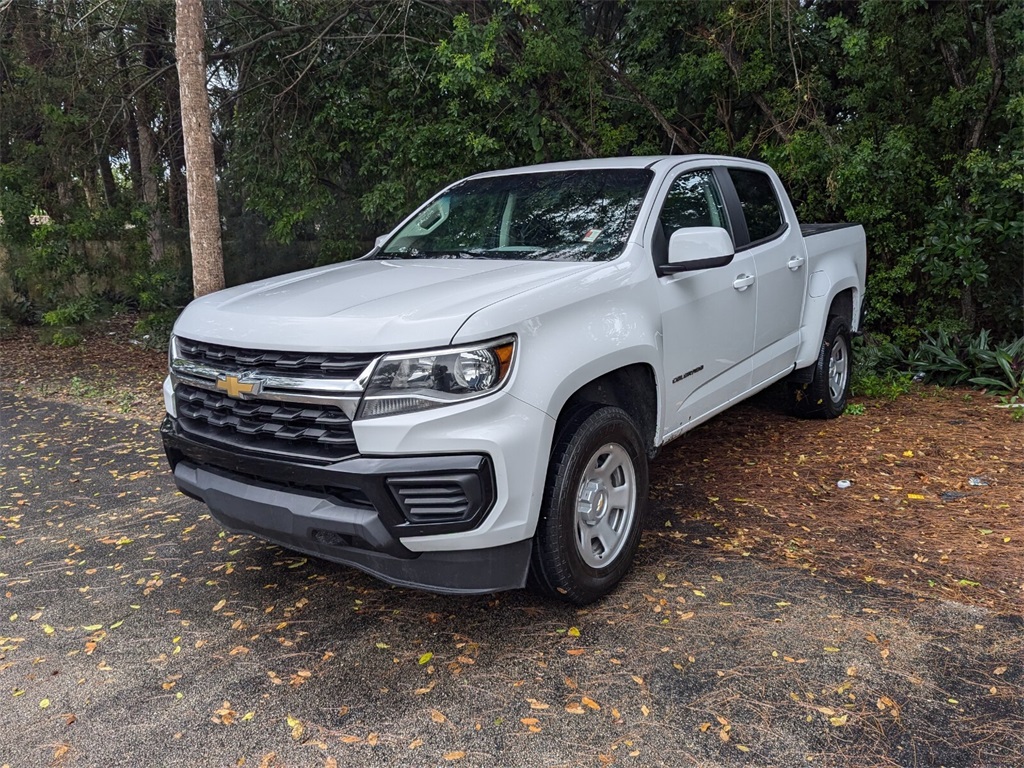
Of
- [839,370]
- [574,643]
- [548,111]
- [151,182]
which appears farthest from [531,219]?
[151,182]

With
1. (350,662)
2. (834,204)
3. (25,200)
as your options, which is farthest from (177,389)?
(25,200)

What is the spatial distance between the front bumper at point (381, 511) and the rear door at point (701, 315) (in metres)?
1.39

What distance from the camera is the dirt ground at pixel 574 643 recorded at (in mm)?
2650

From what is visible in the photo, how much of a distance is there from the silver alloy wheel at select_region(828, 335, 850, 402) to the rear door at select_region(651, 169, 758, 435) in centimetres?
166

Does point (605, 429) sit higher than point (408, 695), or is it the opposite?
point (605, 429)

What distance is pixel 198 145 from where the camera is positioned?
699 cm

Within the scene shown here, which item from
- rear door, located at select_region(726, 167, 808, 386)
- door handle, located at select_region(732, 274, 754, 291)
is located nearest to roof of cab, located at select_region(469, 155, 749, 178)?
rear door, located at select_region(726, 167, 808, 386)

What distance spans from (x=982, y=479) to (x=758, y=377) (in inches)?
59.2

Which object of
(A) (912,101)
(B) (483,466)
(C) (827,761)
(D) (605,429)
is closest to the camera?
(C) (827,761)

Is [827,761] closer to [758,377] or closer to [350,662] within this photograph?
[350,662]

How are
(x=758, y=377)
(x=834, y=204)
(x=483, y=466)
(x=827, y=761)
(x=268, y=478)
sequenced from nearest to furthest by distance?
(x=827, y=761)
(x=483, y=466)
(x=268, y=478)
(x=758, y=377)
(x=834, y=204)

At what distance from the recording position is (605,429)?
331 cm

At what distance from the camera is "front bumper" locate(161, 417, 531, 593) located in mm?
2812

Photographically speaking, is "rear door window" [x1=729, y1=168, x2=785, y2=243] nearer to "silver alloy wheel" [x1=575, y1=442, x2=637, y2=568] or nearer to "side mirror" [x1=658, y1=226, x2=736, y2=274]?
"side mirror" [x1=658, y1=226, x2=736, y2=274]
